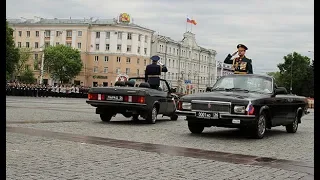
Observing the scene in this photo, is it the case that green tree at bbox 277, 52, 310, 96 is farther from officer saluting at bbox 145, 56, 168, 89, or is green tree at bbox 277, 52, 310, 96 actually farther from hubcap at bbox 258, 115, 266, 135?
hubcap at bbox 258, 115, 266, 135

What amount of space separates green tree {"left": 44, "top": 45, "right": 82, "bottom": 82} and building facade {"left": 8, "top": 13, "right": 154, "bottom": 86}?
7713 mm

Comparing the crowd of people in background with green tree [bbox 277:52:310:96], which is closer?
the crowd of people in background

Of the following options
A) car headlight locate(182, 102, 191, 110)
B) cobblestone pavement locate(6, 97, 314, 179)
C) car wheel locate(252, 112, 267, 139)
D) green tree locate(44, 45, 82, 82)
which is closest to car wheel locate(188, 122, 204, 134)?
car headlight locate(182, 102, 191, 110)

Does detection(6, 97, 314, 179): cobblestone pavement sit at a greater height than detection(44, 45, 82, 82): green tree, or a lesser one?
lesser

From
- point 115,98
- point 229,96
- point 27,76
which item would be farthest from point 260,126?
point 27,76

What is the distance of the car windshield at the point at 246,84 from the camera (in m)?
11.8

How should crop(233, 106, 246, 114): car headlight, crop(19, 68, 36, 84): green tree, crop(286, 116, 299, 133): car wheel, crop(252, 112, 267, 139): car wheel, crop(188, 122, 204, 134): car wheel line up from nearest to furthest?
crop(233, 106, 246, 114): car headlight, crop(252, 112, 267, 139): car wheel, crop(188, 122, 204, 134): car wheel, crop(286, 116, 299, 133): car wheel, crop(19, 68, 36, 84): green tree

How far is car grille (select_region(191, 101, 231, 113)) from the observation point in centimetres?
1036

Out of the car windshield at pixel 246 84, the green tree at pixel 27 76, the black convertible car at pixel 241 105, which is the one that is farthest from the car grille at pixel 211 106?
the green tree at pixel 27 76

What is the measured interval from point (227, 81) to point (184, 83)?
406 ft

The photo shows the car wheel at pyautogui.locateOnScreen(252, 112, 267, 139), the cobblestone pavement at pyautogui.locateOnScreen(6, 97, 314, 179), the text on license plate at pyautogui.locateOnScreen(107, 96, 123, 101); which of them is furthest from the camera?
the text on license plate at pyautogui.locateOnScreen(107, 96, 123, 101)

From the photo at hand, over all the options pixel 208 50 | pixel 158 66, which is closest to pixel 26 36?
pixel 208 50

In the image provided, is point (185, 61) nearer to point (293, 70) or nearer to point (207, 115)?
point (293, 70)

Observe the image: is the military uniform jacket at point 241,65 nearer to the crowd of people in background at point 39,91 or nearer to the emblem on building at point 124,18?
the crowd of people in background at point 39,91
